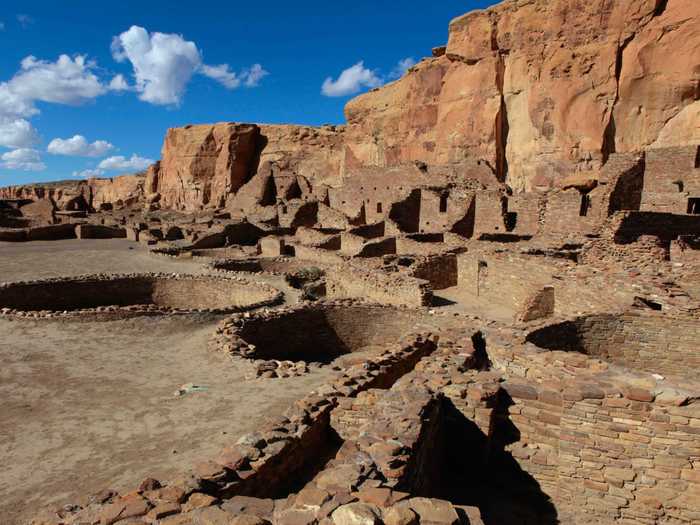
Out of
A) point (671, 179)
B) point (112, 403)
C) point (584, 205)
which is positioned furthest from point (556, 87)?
point (112, 403)

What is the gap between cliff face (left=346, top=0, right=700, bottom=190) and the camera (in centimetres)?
2014

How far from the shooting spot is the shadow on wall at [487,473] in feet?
16.8

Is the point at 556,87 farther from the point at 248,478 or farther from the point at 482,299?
the point at 248,478

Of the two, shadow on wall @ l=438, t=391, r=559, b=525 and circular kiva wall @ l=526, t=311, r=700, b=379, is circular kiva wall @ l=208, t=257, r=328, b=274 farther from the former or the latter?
shadow on wall @ l=438, t=391, r=559, b=525

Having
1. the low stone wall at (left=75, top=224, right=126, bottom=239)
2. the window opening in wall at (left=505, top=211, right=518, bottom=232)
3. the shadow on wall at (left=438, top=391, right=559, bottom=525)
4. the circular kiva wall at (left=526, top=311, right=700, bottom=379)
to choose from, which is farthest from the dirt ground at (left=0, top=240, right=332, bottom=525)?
the low stone wall at (left=75, top=224, right=126, bottom=239)

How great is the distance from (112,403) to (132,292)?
9.47 metres

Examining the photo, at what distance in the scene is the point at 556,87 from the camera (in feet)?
78.1

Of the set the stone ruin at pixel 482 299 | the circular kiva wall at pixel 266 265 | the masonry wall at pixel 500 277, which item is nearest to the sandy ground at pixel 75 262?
the circular kiva wall at pixel 266 265

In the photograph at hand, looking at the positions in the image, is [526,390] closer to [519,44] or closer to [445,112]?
[519,44]

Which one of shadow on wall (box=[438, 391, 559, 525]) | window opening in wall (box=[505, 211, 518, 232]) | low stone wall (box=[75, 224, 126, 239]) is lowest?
shadow on wall (box=[438, 391, 559, 525])

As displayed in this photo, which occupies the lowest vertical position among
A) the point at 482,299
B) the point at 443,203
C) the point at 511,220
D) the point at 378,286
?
the point at 482,299

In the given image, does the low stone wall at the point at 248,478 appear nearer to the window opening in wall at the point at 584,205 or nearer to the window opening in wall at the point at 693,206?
the window opening in wall at the point at 584,205

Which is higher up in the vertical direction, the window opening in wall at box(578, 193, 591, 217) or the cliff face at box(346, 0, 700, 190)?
the cliff face at box(346, 0, 700, 190)

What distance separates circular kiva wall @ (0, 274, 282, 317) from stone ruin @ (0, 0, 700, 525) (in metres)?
0.07
